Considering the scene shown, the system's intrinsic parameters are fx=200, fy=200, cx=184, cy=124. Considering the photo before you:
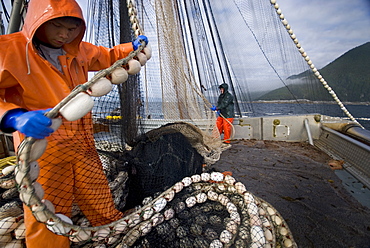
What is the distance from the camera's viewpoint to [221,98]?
663 cm

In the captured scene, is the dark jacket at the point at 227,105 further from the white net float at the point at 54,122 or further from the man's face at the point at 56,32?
the white net float at the point at 54,122

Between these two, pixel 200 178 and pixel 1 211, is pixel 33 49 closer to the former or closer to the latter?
pixel 1 211

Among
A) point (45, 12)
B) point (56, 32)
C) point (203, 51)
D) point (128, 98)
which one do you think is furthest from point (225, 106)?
point (45, 12)

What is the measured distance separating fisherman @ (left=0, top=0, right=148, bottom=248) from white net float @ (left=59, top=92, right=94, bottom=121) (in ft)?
0.34

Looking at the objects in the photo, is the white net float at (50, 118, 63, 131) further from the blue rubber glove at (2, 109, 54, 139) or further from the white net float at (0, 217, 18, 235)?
the white net float at (0, 217, 18, 235)

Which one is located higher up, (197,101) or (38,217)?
(197,101)

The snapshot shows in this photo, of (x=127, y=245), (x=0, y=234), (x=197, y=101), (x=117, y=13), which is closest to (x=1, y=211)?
(x=0, y=234)

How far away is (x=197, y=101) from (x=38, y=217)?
12.0ft

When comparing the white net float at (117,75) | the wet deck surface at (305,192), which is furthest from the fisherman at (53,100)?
the wet deck surface at (305,192)

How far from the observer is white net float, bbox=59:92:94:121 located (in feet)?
3.17

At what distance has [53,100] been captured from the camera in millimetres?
1426

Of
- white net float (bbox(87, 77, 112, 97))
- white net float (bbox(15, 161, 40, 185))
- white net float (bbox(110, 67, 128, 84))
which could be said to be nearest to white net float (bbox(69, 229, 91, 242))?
white net float (bbox(15, 161, 40, 185))

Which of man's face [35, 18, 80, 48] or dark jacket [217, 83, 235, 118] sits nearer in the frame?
man's face [35, 18, 80, 48]

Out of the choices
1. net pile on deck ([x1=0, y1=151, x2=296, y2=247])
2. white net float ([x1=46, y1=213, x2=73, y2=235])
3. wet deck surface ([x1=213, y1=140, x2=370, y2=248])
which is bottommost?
wet deck surface ([x1=213, y1=140, x2=370, y2=248])
